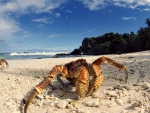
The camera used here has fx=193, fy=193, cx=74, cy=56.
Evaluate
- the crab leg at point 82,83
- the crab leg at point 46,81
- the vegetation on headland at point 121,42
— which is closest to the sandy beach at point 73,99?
the crab leg at point 82,83

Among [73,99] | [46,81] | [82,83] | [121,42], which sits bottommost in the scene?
[73,99]

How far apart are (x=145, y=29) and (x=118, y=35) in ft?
57.9

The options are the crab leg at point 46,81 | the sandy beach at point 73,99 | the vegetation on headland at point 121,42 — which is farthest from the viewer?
the vegetation on headland at point 121,42

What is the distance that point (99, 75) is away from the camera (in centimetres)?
399

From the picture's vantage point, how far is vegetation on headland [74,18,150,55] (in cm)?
4897

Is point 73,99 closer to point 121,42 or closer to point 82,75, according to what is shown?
point 82,75

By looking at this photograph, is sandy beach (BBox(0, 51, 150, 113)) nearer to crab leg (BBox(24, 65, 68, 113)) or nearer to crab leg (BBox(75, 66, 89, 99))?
crab leg (BBox(75, 66, 89, 99))

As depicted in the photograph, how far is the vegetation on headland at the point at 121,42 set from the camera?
49.0 m

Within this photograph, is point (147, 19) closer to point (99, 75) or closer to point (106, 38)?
point (106, 38)

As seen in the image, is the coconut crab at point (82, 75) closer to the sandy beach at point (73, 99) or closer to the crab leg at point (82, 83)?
the crab leg at point (82, 83)

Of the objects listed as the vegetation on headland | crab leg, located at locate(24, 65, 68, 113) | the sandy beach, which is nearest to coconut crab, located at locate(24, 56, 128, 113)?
crab leg, located at locate(24, 65, 68, 113)

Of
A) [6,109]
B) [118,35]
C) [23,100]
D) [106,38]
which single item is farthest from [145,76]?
[106,38]

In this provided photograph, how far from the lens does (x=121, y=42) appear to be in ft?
203

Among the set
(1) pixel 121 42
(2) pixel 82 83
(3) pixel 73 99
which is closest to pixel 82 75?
(2) pixel 82 83
